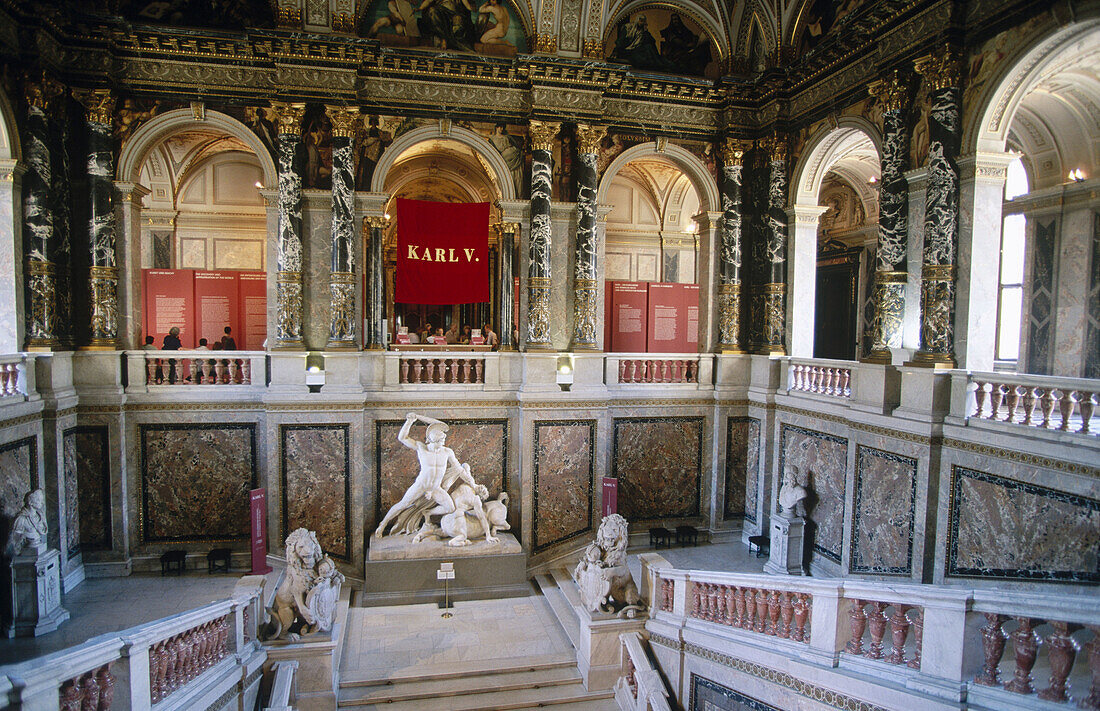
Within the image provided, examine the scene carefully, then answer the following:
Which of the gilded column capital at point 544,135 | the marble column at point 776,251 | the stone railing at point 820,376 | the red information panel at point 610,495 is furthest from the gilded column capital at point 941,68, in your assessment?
the red information panel at point 610,495

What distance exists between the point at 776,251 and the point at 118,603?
12.3 meters

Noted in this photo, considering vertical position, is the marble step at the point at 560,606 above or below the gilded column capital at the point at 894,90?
below

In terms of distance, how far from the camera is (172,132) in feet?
34.8

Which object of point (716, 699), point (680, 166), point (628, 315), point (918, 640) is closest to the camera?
point (918, 640)

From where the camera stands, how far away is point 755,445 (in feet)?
39.3

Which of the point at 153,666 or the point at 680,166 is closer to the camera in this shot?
the point at 153,666

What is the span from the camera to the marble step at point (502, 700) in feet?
25.3

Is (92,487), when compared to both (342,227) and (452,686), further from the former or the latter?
(452,686)

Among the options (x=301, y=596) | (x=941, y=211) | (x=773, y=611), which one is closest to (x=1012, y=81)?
(x=941, y=211)

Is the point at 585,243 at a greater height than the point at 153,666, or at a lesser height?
greater

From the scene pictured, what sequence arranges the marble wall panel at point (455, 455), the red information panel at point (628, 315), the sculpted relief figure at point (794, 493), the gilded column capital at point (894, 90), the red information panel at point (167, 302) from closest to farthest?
the gilded column capital at point (894, 90) → the sculpted relief figure at point (794, 493) → the marble wall panel at point (455, 455) → the red information panel at point (167, 302) → the red information panel at point (628, 315)

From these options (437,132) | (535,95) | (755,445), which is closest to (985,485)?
(755,445)

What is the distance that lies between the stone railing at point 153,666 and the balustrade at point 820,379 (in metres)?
8.85

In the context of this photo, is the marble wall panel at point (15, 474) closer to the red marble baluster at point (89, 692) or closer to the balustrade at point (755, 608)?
the red marble baluster at point (89, 692)
